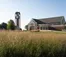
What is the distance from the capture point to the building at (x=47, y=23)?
57.4m

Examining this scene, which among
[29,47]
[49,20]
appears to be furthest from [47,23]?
[29,47]

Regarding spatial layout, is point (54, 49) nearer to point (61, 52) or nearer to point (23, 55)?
point (61, 52)

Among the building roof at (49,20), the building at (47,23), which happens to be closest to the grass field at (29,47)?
the building at (47,23)

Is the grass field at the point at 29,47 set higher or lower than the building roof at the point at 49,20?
lower

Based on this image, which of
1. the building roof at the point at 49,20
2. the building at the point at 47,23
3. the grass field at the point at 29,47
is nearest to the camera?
the grass field at the point at 29,47

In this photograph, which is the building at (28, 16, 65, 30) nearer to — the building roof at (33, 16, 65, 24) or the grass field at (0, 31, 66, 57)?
the building roof at (33, 16, 65, 24)

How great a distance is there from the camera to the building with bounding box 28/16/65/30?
57.4 metres

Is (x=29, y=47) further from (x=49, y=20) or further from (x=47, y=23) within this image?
(x=49, y=20)

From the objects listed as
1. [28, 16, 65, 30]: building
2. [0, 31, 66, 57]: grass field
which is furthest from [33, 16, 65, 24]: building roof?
[0, 31, 66, 57]: grass field

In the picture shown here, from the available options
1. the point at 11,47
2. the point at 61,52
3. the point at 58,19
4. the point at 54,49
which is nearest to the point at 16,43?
the point at 11,47

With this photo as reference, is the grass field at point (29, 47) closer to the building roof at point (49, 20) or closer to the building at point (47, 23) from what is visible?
the building at point (47, 23)

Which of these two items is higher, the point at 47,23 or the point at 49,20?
the point at 49,20

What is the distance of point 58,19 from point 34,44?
179ft

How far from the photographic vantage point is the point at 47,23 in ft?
200
